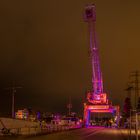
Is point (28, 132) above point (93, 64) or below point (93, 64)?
below

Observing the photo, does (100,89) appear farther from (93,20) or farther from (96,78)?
(93,20)

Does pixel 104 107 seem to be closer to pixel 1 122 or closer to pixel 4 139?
pixel 1 122

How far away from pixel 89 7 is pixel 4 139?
266 ft

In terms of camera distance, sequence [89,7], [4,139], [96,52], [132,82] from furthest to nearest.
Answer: [96,52]
[89,7]
[132,82]
[4,139]

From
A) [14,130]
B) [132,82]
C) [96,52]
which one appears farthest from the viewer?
[96,52]

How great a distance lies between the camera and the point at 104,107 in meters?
132

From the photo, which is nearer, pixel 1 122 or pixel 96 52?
pixel 1 122

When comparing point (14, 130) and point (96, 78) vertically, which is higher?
point (96, 78)

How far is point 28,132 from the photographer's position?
50094 mm

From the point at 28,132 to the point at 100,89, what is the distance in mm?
94278

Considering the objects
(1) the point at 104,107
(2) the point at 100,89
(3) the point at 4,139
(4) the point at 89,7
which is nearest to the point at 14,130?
(3) the point at 4,139

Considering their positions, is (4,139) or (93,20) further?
(93,20)

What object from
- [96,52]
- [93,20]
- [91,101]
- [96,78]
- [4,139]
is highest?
[93,20]

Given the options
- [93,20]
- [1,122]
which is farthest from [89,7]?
[1,122]
